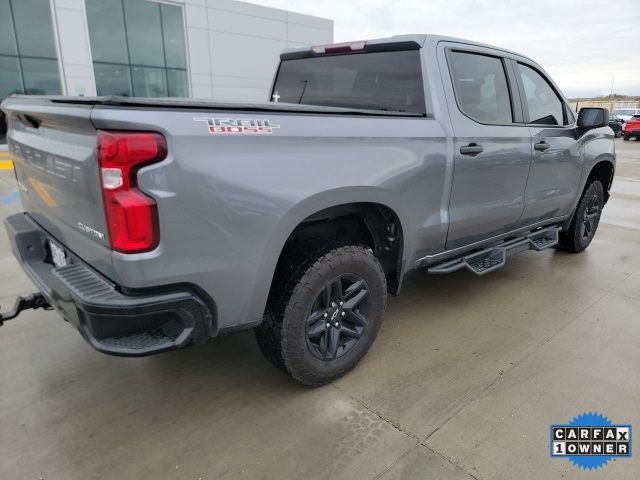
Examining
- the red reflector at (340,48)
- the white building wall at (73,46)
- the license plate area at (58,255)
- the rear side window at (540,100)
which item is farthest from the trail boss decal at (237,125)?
the white building wall at (73,46)

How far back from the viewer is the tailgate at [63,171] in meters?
1.88

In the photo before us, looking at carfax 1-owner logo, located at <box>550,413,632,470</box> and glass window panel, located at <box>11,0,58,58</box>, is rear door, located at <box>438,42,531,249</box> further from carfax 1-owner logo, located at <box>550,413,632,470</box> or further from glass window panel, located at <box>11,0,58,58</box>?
glass window panel, located at <box>11,0,58,58</box>

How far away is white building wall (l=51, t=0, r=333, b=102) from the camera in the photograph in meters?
20.3

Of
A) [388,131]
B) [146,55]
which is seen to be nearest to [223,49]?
[146,55]

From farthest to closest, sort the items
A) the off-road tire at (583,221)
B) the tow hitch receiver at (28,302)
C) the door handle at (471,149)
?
1. the off-road tire at (583,221)
2. the door handle at (471,149)
3. the tow hitch receiver at (28,302)

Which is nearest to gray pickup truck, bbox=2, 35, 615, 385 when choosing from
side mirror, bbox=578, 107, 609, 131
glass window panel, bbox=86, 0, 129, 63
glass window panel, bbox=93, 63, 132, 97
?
side mirror, bbox=578, 107, 609, 131

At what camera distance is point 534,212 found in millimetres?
4020

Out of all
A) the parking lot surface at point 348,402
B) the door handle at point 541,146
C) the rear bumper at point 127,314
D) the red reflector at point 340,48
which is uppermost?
the red reflector at point 340,48

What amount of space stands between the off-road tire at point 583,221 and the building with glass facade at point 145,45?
11522mm

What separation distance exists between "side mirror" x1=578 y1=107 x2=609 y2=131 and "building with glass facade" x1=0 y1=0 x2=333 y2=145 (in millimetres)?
11768

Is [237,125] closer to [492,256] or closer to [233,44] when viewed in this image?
[492,256]

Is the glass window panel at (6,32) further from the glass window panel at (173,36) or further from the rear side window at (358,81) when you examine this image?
the rear side window at (358,81)

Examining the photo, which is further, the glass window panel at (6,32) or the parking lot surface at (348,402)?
the glass window panel at (6,32)

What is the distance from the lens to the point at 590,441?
7.53 ft
